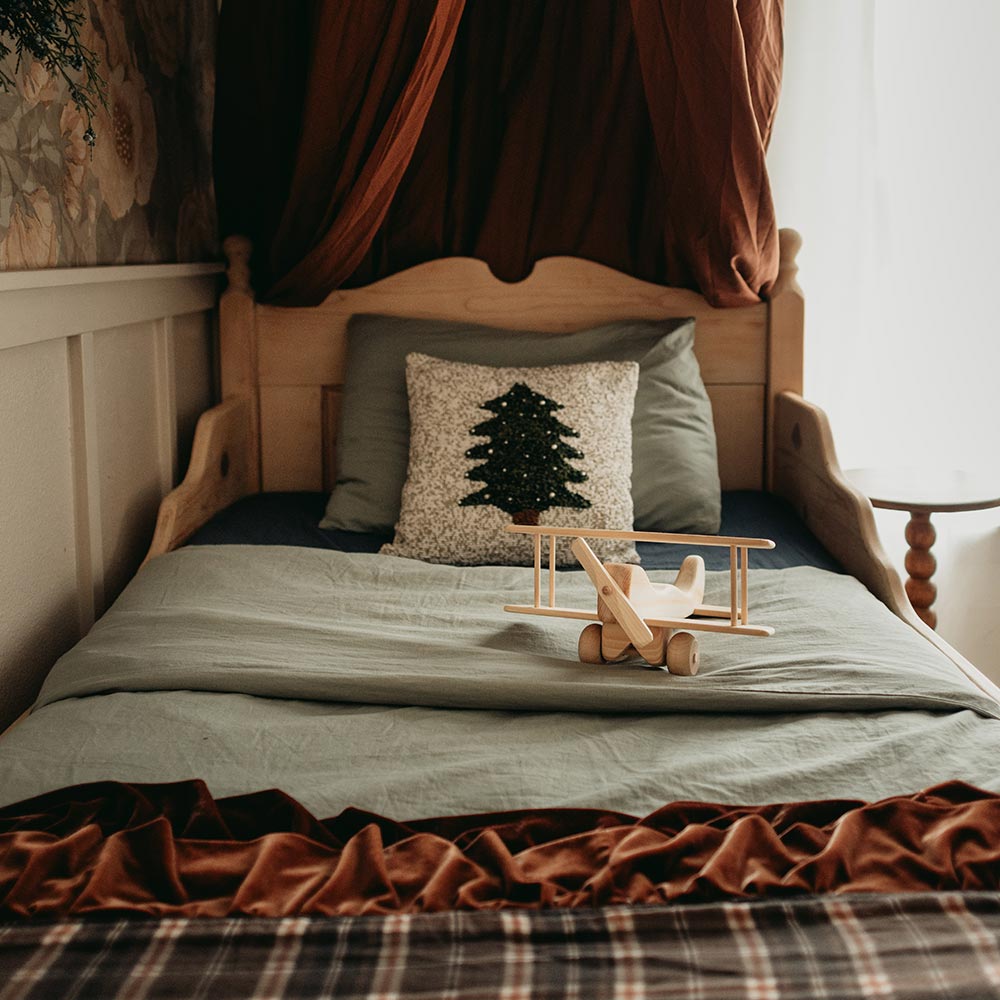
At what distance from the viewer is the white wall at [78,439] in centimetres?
178

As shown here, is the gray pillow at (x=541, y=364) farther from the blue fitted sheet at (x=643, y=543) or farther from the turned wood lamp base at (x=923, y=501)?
the turned wood lamp base at (x=923, y=501)

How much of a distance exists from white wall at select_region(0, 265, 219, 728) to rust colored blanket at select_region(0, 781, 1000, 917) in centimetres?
71

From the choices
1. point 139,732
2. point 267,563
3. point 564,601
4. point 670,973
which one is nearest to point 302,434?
point 267,563

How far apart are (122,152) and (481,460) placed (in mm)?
850

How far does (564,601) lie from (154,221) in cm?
119

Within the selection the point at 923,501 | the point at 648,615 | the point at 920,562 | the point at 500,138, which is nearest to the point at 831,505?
the point at 923,501

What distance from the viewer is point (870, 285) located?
2.89 metres

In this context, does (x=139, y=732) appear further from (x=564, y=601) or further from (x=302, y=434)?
(x=302, y=434)

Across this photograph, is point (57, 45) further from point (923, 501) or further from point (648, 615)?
point (923, 501)

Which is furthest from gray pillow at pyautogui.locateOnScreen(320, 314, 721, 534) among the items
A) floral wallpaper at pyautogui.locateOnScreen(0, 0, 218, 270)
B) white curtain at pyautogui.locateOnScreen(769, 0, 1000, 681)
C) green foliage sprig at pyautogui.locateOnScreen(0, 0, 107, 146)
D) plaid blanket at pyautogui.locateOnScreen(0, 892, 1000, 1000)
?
plaid blanket at pyautogui.locateOnScreen(0, 892, 1000, 1000)

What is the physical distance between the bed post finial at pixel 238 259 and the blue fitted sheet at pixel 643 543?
46 cm

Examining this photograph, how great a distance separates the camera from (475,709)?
1.46 meters

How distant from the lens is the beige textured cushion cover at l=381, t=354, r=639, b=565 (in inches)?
84.2

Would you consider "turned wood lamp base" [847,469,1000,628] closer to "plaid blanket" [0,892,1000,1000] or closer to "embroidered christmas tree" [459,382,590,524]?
"embroidered christmas tree" [459,382,590,524]
